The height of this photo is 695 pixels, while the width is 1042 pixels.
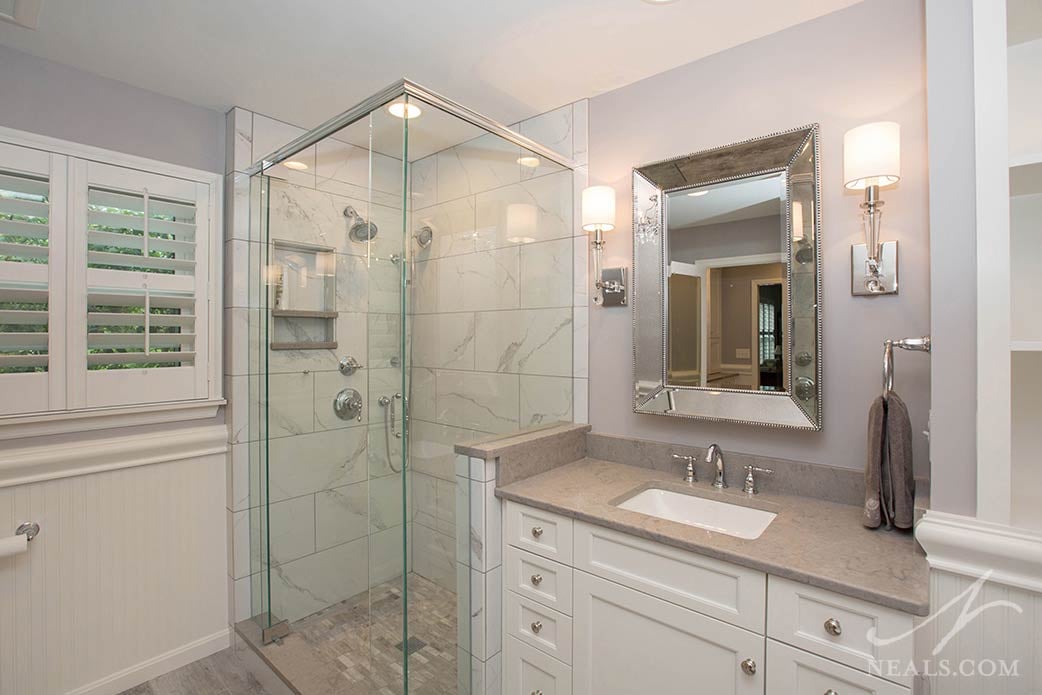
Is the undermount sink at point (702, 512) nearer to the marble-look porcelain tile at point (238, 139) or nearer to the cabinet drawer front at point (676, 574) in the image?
the cabinet drawer front at point (676, 574)

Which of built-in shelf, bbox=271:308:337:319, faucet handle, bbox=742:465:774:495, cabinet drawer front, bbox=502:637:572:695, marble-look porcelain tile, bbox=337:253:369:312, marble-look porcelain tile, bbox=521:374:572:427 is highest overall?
marble-look porcelain tile, bbox=337:253:369:312

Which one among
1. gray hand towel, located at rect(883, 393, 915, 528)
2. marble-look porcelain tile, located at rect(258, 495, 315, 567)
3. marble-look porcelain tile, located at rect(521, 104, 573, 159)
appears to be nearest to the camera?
gray hand towel, located at rect(883, 393, 915, 528)

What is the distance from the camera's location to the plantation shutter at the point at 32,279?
70.2 inches

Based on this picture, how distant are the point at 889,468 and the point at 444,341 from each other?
1.41 meters

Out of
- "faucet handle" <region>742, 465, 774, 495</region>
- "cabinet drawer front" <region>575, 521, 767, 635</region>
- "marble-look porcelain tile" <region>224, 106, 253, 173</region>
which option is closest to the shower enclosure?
"marble-look porcelain tile" <region>224, 106, 253, 173</region>

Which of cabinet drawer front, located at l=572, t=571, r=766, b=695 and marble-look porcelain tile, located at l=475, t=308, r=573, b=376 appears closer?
cabinet drawer front, located at l=572, t=571, r=766, b=695

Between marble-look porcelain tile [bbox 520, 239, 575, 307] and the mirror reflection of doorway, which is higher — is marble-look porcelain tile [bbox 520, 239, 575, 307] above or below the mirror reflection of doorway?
above

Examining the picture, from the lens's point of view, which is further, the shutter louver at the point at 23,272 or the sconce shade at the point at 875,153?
the shutter louver at the point at 23,272

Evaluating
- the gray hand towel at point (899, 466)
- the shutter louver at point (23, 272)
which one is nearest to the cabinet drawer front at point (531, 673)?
the gray hand towel at point (899, 466)

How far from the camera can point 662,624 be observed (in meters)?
1.38

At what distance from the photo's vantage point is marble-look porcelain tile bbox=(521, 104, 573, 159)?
2.27 meters

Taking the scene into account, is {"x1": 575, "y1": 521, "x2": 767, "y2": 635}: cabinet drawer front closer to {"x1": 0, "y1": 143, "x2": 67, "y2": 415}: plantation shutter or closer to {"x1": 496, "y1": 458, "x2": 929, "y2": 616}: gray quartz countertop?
{"x1": 496, "y1": 458, "x2": 929, "y2": 616}: gray quartz countertop

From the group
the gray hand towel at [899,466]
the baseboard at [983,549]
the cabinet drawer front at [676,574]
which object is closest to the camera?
the baseboard at [983,549]

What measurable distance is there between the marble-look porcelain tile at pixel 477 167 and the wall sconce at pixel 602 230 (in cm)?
32
